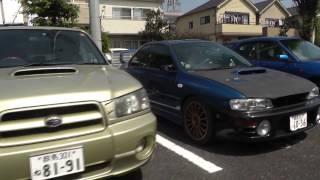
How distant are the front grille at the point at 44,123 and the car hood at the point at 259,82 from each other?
1798mm

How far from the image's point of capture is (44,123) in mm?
2393

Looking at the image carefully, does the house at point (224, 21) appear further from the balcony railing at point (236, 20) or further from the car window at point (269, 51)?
the car window at point (269, 51)

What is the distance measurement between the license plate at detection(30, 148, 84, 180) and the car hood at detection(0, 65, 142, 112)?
345mm

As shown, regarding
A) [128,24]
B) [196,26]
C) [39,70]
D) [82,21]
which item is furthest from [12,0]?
[39,70]

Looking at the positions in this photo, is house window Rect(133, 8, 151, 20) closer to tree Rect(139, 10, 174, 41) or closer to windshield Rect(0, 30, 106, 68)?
tree Rect(139, 10, 174, 41)

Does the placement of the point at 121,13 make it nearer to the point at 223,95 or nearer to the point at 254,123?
the point at 223,95

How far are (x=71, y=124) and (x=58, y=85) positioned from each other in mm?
336

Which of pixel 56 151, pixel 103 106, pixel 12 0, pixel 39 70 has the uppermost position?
pixel 12 0

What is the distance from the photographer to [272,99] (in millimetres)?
3727

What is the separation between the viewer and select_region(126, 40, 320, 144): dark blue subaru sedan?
12.1ft

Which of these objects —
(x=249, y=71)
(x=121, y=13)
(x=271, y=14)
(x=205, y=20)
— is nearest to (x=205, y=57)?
(x=249, y=71)

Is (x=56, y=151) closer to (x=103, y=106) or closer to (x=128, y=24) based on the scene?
(x=103, y=106)

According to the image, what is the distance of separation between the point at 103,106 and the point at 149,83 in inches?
110

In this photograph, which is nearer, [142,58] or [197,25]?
[142,58]
